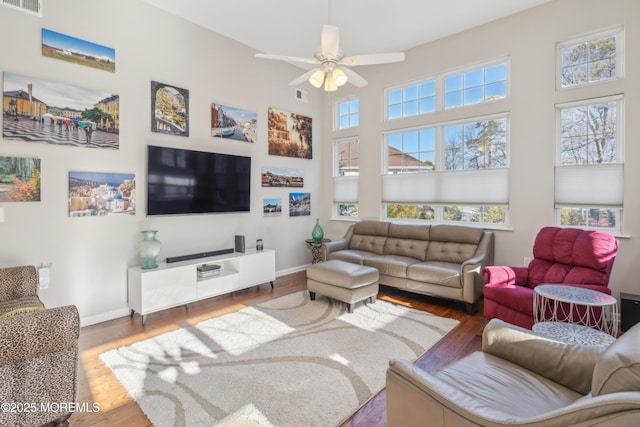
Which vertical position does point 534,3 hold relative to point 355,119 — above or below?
above

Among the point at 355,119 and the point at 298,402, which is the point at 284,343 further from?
the point at 355,119

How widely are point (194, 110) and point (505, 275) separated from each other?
170 inches

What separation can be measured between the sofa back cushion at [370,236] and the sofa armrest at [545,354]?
3.14 m

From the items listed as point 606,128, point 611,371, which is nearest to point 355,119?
point 606,128

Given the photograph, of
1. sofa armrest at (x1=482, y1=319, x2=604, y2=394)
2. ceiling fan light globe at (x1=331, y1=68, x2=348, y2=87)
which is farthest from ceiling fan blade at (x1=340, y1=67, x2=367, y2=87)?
sofa armrest at (x1=482, y1=319, x2=604, y2=394)

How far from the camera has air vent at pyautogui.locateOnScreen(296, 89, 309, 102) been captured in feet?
18.5

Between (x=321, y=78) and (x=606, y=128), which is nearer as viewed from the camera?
(x=321, y=78)

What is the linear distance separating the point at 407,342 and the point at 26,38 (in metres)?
4.63

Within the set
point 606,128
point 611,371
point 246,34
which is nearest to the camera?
point 611,371

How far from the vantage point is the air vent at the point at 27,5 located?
2883mm

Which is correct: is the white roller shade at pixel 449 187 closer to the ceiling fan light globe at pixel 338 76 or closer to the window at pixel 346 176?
the window at pixel 346 176

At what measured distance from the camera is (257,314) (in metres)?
3.63

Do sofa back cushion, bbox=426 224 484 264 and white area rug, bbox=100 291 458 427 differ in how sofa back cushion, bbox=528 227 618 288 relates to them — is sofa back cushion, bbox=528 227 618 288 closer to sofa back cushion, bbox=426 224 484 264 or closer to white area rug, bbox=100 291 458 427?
sofa back cushion, bbox=426 224 484 264

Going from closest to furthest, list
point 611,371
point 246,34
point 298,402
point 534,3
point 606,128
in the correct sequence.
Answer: point 611,371 → point 298,402 → point 606,128 → point 534,3 → point 246,34
